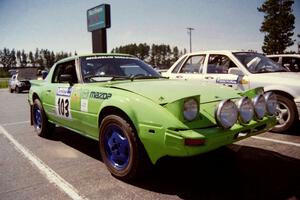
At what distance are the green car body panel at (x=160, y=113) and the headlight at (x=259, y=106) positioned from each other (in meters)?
0.09

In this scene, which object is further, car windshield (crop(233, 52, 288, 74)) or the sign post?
the sign post

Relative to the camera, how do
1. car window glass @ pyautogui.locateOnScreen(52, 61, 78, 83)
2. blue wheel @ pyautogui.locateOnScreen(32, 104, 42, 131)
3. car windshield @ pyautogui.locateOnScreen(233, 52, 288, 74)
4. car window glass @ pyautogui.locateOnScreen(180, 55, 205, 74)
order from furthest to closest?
car window glass @ pyautogui.locateOnScreen(180, 55, 205, 74) < car windshield @ pyautogui.locateOnScreen(233, 52, 288, 74) < blue wheel @ pyautogui.locateOnScreen(32, 104, 42, 131) < car window glass @ pyautogui.locateOnScreen(52, 61, 78, 83)

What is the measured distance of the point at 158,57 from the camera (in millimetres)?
118312

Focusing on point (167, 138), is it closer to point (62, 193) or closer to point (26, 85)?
point (62, 193)

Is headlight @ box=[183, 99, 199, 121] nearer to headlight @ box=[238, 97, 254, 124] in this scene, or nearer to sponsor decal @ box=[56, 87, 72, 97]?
headlight @ box=[238, 97, 254, 124]

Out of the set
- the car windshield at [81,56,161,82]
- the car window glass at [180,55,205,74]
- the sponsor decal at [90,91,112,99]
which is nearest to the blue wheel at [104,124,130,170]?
the sponsor decal at [90,91,112,99]

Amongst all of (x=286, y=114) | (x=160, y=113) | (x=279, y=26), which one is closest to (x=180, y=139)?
(x=160, y=113)

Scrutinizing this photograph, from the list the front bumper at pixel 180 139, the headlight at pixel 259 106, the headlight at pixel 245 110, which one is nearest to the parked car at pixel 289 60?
the headlight at pixel 259 106

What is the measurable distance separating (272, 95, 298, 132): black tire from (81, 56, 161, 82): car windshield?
242cm

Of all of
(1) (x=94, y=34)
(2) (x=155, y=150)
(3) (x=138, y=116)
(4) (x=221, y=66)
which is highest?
(1) (x=94, y=34)

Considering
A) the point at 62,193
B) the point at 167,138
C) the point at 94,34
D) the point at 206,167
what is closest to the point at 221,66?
the point at 206,167

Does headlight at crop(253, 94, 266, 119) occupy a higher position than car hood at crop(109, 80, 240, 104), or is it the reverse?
car hood at crop(109, 80, 240, 104)

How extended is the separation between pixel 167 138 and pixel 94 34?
2213 centimetres

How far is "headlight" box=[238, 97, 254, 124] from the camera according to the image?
2986mm
